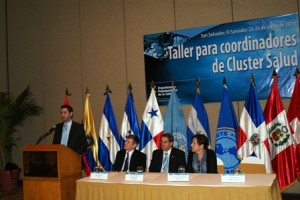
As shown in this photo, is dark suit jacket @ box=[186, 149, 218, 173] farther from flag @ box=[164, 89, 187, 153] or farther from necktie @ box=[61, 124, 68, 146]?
necktie @ box=[61, 124, 68, 146]

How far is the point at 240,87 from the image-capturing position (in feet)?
17.6

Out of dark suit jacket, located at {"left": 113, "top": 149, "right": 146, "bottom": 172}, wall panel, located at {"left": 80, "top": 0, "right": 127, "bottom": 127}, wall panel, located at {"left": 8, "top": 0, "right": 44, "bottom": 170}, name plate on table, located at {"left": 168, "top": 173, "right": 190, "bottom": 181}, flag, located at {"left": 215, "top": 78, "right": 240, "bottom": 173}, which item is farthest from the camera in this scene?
wall panel, located at {"left": 8, "top": 0, "right": 44, "bottom": 170}

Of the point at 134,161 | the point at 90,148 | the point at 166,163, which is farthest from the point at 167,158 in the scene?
the point at 90,148

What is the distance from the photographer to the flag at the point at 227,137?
4.68m

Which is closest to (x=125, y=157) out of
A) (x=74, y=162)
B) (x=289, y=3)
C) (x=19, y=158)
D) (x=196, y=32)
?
(x=74, y=162)

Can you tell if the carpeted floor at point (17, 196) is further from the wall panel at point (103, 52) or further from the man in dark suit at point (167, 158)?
the man in dark suit at point (167, 158)

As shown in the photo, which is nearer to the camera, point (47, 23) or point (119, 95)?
point (119, 95)

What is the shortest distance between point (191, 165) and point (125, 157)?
2.98 feet

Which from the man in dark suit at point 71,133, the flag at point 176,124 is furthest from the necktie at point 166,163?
the man in dark suit at point 71,133

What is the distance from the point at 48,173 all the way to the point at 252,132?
270cm

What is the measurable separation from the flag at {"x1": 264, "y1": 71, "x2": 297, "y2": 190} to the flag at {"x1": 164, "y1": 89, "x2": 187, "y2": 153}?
4.00ft

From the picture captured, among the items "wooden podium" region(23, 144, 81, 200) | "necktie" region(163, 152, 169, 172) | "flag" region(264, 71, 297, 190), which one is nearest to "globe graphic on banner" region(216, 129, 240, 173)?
"flag" region(264, 71, 297, 190)

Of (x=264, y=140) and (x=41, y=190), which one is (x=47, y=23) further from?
(x=264, y=140)

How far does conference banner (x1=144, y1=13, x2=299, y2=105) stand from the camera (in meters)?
5.05
